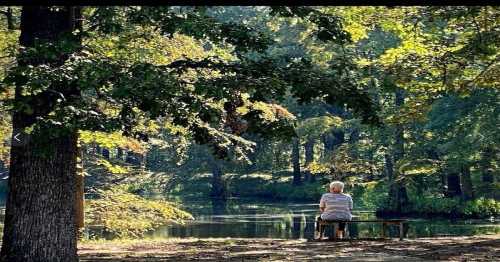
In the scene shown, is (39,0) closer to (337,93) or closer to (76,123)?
(76,123)

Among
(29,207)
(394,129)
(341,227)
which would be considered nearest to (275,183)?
(394,129)

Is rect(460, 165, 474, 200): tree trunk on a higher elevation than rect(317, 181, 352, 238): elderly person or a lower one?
higher

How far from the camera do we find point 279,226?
1244 inches

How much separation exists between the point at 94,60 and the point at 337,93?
126 inches

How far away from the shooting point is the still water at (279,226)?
27188 millimetres

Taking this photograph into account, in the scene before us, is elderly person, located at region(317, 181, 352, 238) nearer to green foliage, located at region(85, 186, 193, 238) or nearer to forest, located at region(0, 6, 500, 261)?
forest, located at region(0, 6, 500, 261)

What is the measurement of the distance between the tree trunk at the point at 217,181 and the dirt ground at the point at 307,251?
3972 centimetres

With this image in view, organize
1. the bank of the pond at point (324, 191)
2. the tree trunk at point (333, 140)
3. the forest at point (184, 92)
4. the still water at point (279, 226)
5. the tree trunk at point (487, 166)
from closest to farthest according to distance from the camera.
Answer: the forest at point (184, 92) < the still water at point (279, 226) < the tree trunk at point (487, 166) < the bank of the pond at point (324, 191) < the tree trunk at point (333, 140)

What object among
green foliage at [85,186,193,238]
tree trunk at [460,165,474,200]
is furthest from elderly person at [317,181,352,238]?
tree trunk at [460,165,474,200]

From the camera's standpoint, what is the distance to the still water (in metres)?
27.2

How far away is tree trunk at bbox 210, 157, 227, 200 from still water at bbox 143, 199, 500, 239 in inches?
462

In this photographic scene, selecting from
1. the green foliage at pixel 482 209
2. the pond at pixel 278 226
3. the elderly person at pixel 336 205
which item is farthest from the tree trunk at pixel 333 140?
the elderly person at pixel 336 205

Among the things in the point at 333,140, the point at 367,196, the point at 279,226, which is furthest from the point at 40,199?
the point at 333,140

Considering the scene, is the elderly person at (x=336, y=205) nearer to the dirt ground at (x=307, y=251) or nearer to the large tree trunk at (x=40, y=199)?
the dirt ground at (x=307, y=251)
